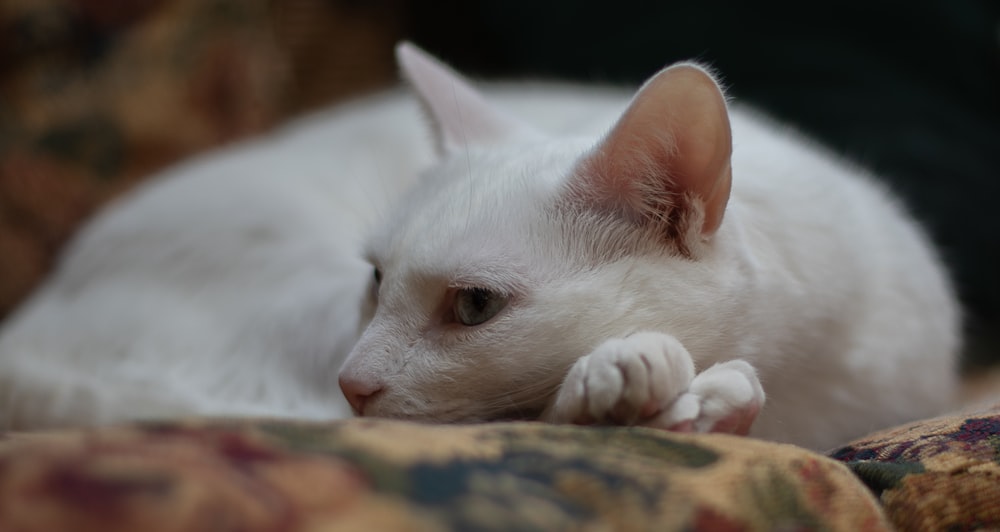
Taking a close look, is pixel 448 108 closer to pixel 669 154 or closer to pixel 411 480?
pixel 669 154

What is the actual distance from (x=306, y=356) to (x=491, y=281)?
464mm

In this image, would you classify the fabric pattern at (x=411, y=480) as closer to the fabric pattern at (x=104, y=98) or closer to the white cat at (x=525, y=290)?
the white cat at (x=525, y=290)

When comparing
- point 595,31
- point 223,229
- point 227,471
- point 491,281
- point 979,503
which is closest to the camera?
point 227,471

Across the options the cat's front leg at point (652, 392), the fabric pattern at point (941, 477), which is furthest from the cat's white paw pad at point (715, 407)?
the fabric pattern at point (941, 477)

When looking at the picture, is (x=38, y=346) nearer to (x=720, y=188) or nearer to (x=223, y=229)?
(x=223, y=229)

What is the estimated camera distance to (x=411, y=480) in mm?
559

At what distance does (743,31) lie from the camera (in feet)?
6.72

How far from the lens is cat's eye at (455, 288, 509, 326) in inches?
34.3

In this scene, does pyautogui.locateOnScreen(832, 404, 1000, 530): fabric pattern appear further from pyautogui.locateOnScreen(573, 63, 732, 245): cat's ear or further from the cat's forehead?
the cat's forehead

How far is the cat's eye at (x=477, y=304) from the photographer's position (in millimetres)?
870

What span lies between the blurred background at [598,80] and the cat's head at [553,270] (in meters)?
1.08

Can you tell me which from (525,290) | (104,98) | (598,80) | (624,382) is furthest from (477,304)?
(598,80)

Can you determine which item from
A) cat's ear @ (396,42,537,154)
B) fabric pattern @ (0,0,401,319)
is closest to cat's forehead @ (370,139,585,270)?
cat's ear @ (396,42,537,154)

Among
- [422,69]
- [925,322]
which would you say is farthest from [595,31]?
[925,322]
